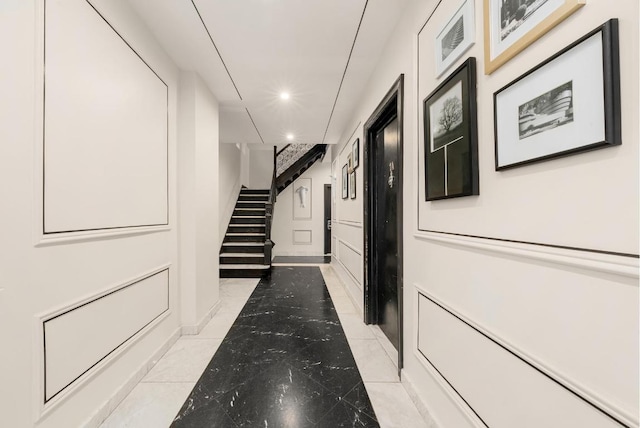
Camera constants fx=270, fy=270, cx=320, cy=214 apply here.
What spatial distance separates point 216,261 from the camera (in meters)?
3.27

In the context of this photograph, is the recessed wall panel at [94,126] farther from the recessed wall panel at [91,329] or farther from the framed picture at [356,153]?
the framed picture at [356,153]

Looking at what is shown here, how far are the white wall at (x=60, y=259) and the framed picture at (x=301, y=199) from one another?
6046 millimetres

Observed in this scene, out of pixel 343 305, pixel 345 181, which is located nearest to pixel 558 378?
pixel 343 305

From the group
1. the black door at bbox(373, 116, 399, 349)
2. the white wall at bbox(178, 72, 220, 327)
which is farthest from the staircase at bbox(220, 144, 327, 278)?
the black door at bbox(373, 116, 399, 349)

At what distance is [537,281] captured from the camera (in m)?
0.82

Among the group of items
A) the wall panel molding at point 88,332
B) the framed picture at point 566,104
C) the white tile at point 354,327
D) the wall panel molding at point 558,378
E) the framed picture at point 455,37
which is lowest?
the white tile at point 354,327

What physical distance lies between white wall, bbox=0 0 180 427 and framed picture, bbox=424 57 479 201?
1851mm

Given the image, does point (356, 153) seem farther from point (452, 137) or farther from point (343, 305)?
point (452, 137)

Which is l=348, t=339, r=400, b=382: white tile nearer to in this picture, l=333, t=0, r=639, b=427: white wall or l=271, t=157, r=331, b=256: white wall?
l=333, t=0, r=639, b=427: white wall

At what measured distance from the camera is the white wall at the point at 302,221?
8008 millimetres

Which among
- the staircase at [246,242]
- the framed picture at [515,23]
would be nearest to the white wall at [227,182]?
the staircase at [246,242]

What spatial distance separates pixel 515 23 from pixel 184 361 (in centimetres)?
279

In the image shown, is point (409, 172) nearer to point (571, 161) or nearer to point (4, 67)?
point (571, 161)

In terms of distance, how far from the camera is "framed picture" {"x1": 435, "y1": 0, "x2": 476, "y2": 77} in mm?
1126
